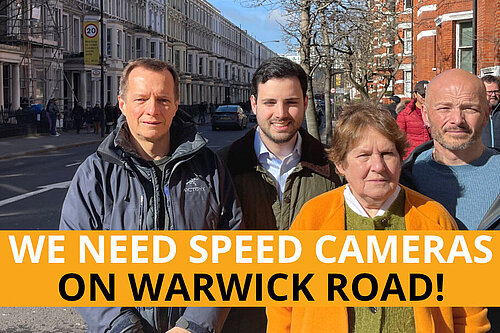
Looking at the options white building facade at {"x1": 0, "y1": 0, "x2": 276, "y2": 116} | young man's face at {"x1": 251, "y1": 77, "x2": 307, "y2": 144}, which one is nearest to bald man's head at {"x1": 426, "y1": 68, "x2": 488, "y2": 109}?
young man's face at {"x1": 251, "y1": 77, "x2": 307, "y2": 144}

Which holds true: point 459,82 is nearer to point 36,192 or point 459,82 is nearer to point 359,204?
point 359,204

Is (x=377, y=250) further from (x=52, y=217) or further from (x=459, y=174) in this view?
(x=52, y=217)

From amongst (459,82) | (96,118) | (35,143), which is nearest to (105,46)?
(96,118)

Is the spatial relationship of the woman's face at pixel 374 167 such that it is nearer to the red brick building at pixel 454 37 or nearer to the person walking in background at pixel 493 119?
the person walking in background at pixel 493 119

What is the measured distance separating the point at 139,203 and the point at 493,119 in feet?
16.4

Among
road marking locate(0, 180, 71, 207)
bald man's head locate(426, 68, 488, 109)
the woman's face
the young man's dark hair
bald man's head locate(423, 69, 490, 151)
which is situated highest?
the young man's dark hair

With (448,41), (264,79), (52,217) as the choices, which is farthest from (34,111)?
(264,79)

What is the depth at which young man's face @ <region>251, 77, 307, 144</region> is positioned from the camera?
3541 millimetres

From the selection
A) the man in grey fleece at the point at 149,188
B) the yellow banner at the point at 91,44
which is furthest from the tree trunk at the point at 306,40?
the yellow banner at the point at 91,44

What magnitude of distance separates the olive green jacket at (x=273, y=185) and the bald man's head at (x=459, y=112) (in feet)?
2.33

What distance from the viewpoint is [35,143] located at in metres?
27.7

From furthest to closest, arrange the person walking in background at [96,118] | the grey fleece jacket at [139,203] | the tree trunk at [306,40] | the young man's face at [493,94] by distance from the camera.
A: the person walking in background at [96,118] < the tree trunk at [306,40] < the young man's face at [493,94] < the grey fleece jacket at [139,203]

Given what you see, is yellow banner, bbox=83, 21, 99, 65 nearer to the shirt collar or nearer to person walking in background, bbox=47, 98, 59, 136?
person walking in background, bbox=47, 98, 59, 136

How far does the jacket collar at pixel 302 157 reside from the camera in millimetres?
3645
